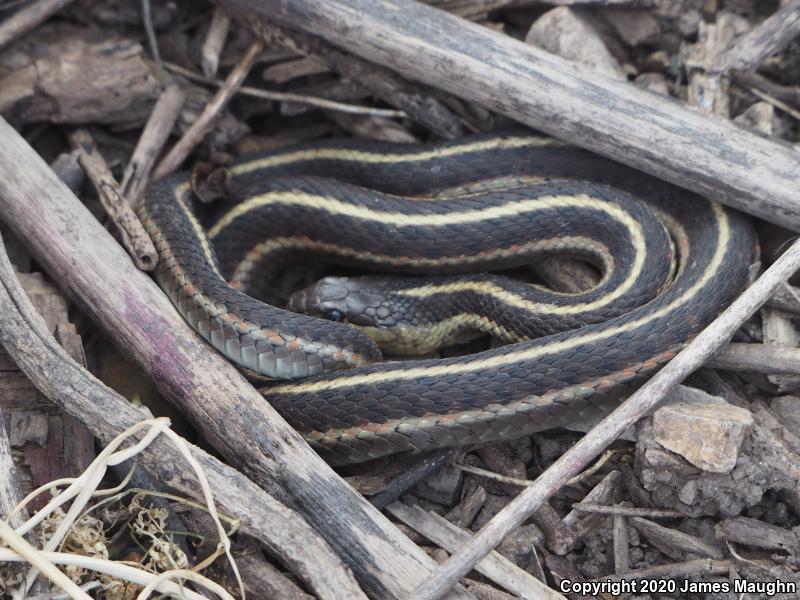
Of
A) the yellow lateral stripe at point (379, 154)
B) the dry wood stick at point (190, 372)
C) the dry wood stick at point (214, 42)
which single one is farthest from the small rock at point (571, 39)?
the dry wood stick at point (190, 372)

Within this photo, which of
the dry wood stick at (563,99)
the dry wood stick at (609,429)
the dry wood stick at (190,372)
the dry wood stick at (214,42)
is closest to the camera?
the dry wood stick at (609,429)

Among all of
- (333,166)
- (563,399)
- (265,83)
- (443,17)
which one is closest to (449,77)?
(443,17)

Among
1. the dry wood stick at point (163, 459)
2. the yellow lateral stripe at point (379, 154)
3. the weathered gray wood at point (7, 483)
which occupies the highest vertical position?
the yellow lateral stripe at point (379, 154)

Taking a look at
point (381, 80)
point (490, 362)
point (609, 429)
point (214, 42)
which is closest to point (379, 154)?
point (381, 80)

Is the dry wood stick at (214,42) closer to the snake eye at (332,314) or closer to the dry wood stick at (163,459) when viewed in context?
the snake eye at (332,314)

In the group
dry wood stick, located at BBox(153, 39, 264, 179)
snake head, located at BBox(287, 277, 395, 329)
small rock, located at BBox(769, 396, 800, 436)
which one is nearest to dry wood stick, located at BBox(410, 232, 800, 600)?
small rock, located at BBox(769, 396, 800, 436)

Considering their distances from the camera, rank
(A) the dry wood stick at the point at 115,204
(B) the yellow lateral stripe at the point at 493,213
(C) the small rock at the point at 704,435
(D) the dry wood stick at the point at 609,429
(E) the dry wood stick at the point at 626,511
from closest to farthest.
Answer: (D) the dry wood stick at the point at 609,429, (C) the small rock at the point at 704,435, (E) the dry wood stick at the point at 626,511, (A) the dry wood stick at the point at 115,204, (B) the yellow lateral stripe at the point at 493,213

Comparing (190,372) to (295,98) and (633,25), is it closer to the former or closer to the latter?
(295,98)
